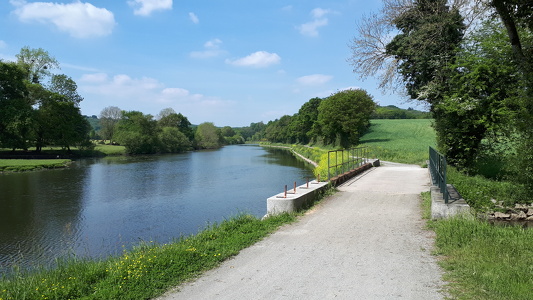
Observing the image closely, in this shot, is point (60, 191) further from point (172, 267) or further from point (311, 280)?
point (311, 280)

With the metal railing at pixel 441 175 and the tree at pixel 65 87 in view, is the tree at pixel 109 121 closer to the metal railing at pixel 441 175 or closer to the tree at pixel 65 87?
the tree at pixel 65 87

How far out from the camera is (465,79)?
18016 millimetres

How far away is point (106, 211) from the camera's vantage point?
18.9 meters

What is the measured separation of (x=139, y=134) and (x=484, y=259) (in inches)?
3015

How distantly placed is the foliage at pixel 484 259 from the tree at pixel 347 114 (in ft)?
168

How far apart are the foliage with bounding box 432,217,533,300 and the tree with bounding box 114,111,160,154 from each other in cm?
7173

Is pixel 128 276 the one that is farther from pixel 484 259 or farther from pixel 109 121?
pixel 109 121

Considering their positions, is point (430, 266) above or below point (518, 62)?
below

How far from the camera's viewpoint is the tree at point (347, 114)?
192 feet

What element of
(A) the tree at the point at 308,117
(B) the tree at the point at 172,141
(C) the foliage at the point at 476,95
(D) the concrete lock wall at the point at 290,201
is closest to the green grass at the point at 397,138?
(A) the tree at the point at 308,117

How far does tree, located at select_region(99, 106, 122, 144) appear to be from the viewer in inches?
4001

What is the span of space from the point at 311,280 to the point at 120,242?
32.8 ft

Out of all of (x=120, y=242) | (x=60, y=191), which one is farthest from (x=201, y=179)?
(x=120, y=242)

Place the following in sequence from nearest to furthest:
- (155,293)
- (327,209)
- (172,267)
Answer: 1. (155,293)
2. (172,267)
3. (327,209)
